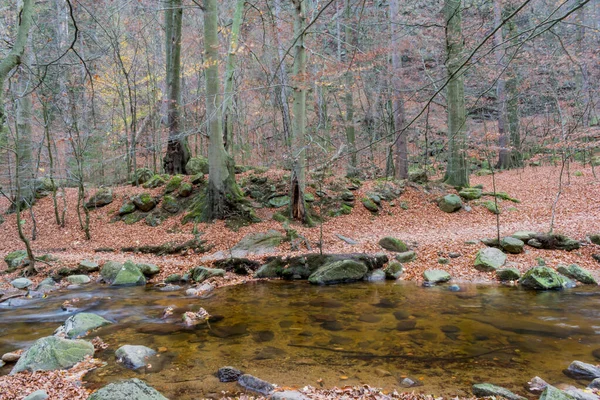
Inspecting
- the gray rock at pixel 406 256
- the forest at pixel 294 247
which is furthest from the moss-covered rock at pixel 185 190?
the gray rock at pixel 406 256

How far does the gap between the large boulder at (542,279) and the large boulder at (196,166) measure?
11451 mm

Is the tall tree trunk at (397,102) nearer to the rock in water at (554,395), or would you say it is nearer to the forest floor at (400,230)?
the forest floor at (400,230)

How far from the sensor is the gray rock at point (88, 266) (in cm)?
962

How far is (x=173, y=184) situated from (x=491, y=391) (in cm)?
1257

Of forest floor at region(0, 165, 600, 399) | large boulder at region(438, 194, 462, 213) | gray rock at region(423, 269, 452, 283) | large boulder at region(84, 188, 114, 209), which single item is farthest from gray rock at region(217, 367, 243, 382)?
large boulder at region(84, 188, 114, 209)

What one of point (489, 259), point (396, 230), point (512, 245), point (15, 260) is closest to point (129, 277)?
point (15, 260)

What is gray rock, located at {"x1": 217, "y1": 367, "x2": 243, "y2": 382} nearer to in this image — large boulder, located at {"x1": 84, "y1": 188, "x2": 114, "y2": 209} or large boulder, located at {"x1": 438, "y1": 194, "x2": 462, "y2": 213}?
large boulder, located at {"x1": 438, "y1": 194, "x2": 462, "y2": 213}

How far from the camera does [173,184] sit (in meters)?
14.1

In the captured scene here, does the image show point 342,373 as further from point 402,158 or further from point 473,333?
point 402,158

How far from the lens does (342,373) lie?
4328mm

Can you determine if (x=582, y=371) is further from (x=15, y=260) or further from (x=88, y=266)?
(x=15, y=260)

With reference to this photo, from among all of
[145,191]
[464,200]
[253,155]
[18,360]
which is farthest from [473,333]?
[253,155]

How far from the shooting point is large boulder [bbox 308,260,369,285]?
8.62m

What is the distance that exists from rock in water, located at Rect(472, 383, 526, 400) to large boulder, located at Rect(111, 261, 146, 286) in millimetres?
7521
